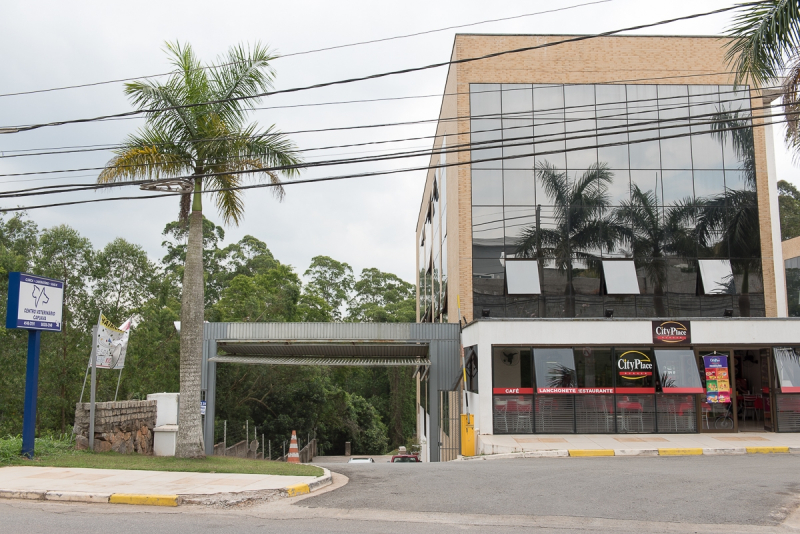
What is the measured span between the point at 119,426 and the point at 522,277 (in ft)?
46.5

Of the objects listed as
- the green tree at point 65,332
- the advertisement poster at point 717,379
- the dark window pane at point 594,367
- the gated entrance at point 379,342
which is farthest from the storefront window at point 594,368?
the green tree at point 65,332

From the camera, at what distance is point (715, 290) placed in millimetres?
24234

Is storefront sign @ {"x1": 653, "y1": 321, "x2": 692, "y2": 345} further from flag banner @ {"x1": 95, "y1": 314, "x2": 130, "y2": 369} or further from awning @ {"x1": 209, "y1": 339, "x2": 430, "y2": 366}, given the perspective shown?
flag banner @ {"x1": 95, "y1": 314, "x2": 130, "y2": 369}

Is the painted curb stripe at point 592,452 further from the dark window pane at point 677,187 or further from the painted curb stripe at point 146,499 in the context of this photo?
the dark window pane at point 677,187

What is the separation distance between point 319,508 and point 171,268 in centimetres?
5379

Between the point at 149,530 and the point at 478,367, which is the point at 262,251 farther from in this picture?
the point at 149,530

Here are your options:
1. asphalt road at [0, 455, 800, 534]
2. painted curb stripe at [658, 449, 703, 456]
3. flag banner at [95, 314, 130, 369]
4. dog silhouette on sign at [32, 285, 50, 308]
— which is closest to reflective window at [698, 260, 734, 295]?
painted curb stripe at [658, 449, 703, 456]

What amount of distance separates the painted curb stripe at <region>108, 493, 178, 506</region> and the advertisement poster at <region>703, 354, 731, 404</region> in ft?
55.1

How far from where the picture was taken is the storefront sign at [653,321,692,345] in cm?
2020

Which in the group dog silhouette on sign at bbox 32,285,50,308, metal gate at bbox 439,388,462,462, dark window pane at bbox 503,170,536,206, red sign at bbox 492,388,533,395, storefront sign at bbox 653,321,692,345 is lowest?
metal gate at bbox 439,388,462,462

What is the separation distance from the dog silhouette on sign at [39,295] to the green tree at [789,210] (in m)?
55.1

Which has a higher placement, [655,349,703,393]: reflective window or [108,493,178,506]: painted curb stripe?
[655,349,703,393]: reflective window

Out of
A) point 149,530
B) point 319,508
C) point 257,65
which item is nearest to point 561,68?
point 257,65

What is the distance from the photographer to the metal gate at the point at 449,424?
74.5 feet
